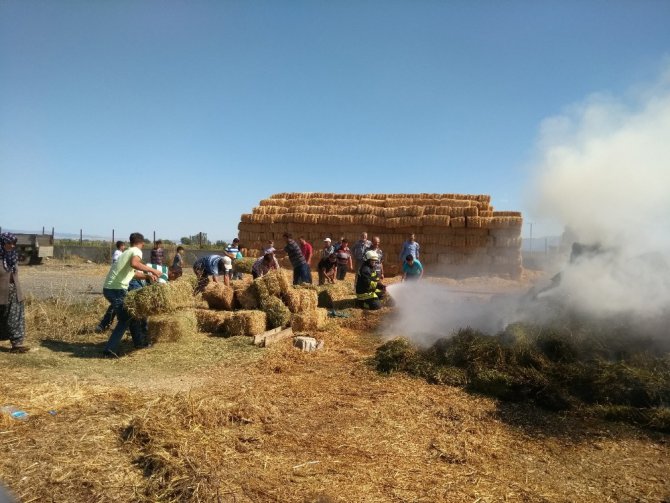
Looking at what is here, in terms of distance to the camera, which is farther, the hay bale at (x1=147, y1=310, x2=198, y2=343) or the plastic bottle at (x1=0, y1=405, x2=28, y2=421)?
the hay bale at (x1=147, y1=310, x2=198, y2=343)

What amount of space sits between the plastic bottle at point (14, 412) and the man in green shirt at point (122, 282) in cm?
317

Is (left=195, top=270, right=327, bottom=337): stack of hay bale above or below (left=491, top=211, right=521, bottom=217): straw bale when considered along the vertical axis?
below

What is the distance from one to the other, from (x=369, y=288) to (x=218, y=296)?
151 inches

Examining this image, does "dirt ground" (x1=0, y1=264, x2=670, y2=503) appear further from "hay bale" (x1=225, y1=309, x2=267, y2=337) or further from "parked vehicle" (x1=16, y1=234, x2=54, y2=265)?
"parked vehicle" (x1=16, y1=234, x2=54, y2=265)

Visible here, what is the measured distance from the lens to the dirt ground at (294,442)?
13.5 feet

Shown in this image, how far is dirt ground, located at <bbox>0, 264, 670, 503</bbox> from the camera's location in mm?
4102

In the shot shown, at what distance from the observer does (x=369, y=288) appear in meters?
12.6

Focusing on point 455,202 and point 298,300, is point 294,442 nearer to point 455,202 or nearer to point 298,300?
point 298,300

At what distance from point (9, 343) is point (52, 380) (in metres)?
2.96

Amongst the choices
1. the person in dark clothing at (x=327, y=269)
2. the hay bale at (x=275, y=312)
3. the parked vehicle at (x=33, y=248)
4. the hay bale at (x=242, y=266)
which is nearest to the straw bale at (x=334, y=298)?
the person in dark clothing at (x=327, y=269)

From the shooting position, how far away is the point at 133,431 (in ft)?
15.7

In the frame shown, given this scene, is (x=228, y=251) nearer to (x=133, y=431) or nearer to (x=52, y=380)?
(x=52, y=380)

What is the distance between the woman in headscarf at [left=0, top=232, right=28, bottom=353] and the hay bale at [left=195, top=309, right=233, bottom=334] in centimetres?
315

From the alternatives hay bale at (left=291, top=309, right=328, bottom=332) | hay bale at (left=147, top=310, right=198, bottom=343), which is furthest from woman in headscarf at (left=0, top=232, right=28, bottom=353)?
hay bale at (left=291, top=309, right=328, bottom=332)
